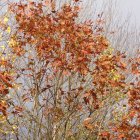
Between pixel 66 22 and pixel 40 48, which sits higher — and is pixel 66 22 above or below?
above

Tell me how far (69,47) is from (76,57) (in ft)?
1.18

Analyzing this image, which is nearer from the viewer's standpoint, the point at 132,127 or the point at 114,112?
the point at 132,127

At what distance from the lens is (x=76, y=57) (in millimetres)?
6391

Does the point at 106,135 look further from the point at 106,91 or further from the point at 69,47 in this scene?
the point at 69,47

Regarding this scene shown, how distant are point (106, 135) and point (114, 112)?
14.0 ft

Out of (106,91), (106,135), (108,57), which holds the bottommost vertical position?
(106,135)

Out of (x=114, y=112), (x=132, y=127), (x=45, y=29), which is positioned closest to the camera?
(x=132, y=127)

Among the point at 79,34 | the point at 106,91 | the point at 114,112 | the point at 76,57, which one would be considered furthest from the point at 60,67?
the point at 114,112

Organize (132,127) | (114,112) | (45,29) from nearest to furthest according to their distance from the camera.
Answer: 1. (132,127)
2. (45,29)
3. (114,112)

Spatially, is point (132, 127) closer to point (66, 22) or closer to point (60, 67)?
point (60, 67)

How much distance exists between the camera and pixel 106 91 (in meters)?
7.04

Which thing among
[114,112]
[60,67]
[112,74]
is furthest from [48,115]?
[114,112]

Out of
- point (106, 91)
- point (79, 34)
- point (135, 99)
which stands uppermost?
point (79, 34)

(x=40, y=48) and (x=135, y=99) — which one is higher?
(x=40, y=48)
